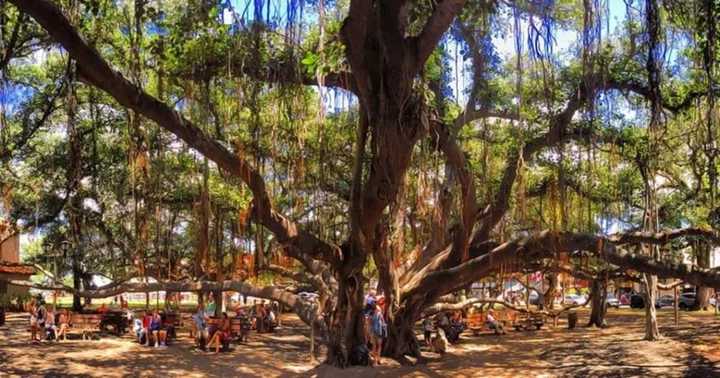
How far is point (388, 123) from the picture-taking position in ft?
18.1

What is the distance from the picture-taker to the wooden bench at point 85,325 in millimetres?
13637

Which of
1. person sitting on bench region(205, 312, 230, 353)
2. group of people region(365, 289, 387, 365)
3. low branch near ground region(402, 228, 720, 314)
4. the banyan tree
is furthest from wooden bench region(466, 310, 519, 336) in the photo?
low branch near ground region(402, 228, 720, 314)

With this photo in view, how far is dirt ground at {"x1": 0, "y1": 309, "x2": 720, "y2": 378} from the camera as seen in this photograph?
9.85 metres

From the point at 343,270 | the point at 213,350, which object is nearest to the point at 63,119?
the point at 213,350

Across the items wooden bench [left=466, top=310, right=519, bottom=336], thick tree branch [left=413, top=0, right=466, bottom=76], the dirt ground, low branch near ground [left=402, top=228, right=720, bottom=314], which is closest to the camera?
thick tree branch [left=413, top=0, right=466, bottom=76]

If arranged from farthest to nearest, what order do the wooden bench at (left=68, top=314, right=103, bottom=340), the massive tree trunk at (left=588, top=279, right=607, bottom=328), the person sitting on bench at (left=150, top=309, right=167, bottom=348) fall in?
the massive tree trunk at (left=588, top=279, right=607, bottom=328) → the wooden bench at (left=68, top=314, right=103, bottom=340) → the person sitting on bench at (left=150, top=309, right=167, bottom=348)

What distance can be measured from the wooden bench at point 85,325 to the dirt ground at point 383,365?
19.9 inches

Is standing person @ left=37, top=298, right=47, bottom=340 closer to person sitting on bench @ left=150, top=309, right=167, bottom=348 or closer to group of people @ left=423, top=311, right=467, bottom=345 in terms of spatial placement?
person sitting on bench @ left=150, top=309, right=167, bottom=348

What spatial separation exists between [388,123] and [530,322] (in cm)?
1633

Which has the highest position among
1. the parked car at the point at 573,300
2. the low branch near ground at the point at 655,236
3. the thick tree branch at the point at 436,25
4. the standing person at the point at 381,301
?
the thick tree branch at the point at 436,25

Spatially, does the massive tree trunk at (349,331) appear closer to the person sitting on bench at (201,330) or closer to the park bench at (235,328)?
the person sitting on bench at (201,330)

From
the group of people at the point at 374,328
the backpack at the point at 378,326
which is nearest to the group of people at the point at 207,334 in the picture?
the group of people at the point at 374,328

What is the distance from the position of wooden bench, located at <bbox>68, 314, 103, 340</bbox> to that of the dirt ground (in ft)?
1.66

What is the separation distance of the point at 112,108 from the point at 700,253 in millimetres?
15970
